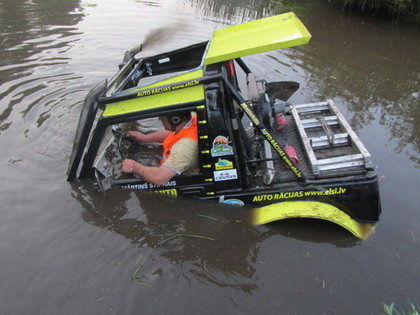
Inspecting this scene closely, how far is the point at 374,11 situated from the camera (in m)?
12.0

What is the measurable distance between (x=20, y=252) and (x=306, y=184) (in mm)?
3120

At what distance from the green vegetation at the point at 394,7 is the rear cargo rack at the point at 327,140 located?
315 inches

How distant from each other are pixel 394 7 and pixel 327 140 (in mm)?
9355

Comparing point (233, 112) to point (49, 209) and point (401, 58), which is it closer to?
point (49, 209)

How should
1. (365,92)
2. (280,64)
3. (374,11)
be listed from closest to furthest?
(365,92) < (280,64) < (374,11)

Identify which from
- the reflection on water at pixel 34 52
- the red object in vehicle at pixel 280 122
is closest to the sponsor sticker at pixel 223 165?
the red object in vehicle at pixel 280 122

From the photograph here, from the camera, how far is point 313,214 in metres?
3.82

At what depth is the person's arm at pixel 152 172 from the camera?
404 centimetres

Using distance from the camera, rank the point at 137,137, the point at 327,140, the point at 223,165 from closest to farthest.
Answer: the point at 223,165
the point at 327,140
the point at 137,137

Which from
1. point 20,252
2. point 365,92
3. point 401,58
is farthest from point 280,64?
point 20,252

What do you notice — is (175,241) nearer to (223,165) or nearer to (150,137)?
(223,165)

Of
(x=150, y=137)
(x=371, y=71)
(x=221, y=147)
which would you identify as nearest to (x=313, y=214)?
(x=221, y=147)

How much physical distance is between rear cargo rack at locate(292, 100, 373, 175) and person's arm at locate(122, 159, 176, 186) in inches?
61.8

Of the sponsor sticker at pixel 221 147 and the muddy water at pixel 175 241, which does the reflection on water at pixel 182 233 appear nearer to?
the muddy water at pixel 175 241
